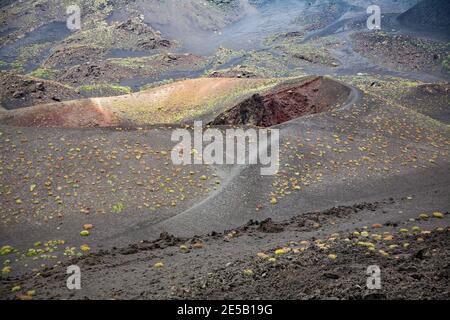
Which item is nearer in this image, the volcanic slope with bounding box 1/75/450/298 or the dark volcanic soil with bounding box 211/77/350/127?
the volcanic slope with bounding box 1/75/450/298

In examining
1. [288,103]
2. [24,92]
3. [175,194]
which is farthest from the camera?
[24,92]

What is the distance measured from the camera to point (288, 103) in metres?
22.8

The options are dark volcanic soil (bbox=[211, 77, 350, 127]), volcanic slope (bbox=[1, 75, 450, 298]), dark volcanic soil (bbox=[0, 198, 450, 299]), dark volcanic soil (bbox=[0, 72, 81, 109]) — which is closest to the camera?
dark volcanic soil (bbox=[0, 198, 450, 299])

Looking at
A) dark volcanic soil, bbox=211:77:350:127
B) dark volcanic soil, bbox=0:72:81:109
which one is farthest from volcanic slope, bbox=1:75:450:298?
dark volcanic soil, bbox=0:72:81:109

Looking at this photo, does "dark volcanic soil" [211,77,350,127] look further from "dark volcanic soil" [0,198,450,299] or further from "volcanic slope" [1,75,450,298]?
"dark volcanic soil" [0,198,450,299]

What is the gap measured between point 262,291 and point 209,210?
21.7 feet

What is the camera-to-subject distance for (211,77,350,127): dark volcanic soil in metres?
21.5

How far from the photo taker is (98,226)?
11906 millimetres

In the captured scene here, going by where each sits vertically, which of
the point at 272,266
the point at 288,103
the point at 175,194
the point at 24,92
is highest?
the point at 24,92

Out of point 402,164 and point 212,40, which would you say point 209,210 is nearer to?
point 402,164

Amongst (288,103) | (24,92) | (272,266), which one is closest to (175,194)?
(272,266)

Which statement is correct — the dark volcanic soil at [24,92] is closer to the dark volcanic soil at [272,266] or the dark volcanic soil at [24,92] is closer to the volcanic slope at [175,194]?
the volcanic slope at [175,194]

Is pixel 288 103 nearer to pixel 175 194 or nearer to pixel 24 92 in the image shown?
pixel 175 194
